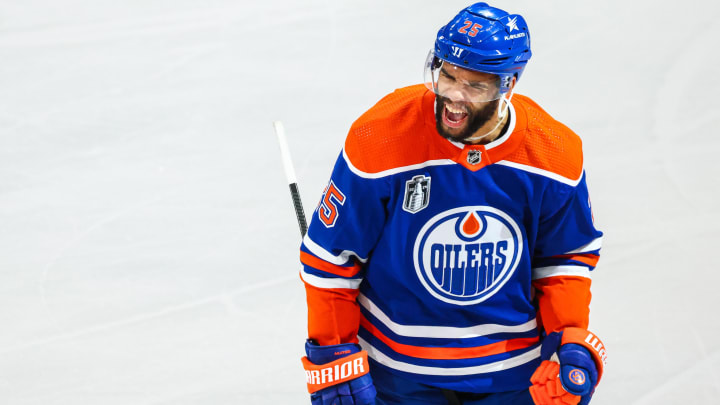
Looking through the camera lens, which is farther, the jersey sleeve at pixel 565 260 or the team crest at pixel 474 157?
the jersey sleeve at pixel 565 260

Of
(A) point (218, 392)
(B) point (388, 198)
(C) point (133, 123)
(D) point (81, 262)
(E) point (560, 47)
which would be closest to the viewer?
(B) point (388, 198)

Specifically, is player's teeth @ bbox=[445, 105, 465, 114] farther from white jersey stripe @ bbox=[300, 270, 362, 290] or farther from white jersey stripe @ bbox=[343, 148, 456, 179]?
white jersey stripe @ bbox=[300, 270, 362, 290]

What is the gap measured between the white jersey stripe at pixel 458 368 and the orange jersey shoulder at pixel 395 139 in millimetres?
467

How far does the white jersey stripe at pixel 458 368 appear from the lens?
6.01ft

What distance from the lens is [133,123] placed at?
12.5 feet

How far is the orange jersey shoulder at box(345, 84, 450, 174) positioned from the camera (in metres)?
1.60

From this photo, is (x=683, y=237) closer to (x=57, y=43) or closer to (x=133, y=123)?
(x=133, y=123)

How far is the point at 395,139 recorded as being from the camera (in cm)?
161

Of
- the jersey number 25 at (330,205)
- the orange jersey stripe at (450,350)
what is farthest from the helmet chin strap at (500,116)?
the orange jersey stripe at (450,350)

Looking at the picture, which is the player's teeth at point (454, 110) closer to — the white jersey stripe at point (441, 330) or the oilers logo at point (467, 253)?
the oilers logo at point (467, 253)

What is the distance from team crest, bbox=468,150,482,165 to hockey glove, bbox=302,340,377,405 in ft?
1.46

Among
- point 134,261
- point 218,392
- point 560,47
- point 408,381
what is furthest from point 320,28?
point 408,381

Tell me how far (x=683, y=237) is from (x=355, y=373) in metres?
1.85

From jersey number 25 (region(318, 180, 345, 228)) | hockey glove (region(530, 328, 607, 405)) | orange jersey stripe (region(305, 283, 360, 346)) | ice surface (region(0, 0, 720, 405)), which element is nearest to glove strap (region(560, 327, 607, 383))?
hockey glove (region(530, 328, 607, 405))
